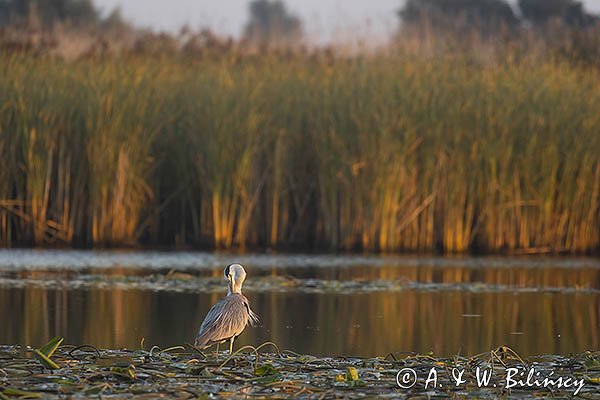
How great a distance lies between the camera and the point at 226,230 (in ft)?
47.8

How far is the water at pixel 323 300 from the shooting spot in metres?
8.36

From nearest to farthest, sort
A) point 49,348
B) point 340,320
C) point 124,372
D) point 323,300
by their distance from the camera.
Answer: point 124,372 → point 49,348 → point 340,320 → point 323,300

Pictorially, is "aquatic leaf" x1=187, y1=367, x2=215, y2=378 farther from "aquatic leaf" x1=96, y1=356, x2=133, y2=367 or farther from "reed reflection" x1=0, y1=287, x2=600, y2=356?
"reed reflection" x1=0, y1=287, x2=600, y2=356

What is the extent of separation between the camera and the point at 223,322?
7082 millimetres

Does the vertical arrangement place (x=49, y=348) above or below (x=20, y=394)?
above

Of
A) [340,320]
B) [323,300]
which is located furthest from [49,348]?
[323,300]

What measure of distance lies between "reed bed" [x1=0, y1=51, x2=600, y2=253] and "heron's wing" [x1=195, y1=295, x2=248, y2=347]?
7162mm

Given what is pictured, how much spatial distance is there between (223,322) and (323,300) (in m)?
3.63

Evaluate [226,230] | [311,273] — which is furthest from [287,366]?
[226,230]

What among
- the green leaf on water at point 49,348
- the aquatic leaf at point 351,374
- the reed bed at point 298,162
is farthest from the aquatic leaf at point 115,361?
the reed bed at point 298,162

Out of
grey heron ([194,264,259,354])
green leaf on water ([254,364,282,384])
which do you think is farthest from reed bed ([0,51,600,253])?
green leaf on water ([254,364,282,384])

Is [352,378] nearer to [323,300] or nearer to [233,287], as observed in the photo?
[233,287]

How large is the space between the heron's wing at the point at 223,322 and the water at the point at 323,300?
1.93 feet

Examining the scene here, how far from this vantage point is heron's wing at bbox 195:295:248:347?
7.01m
